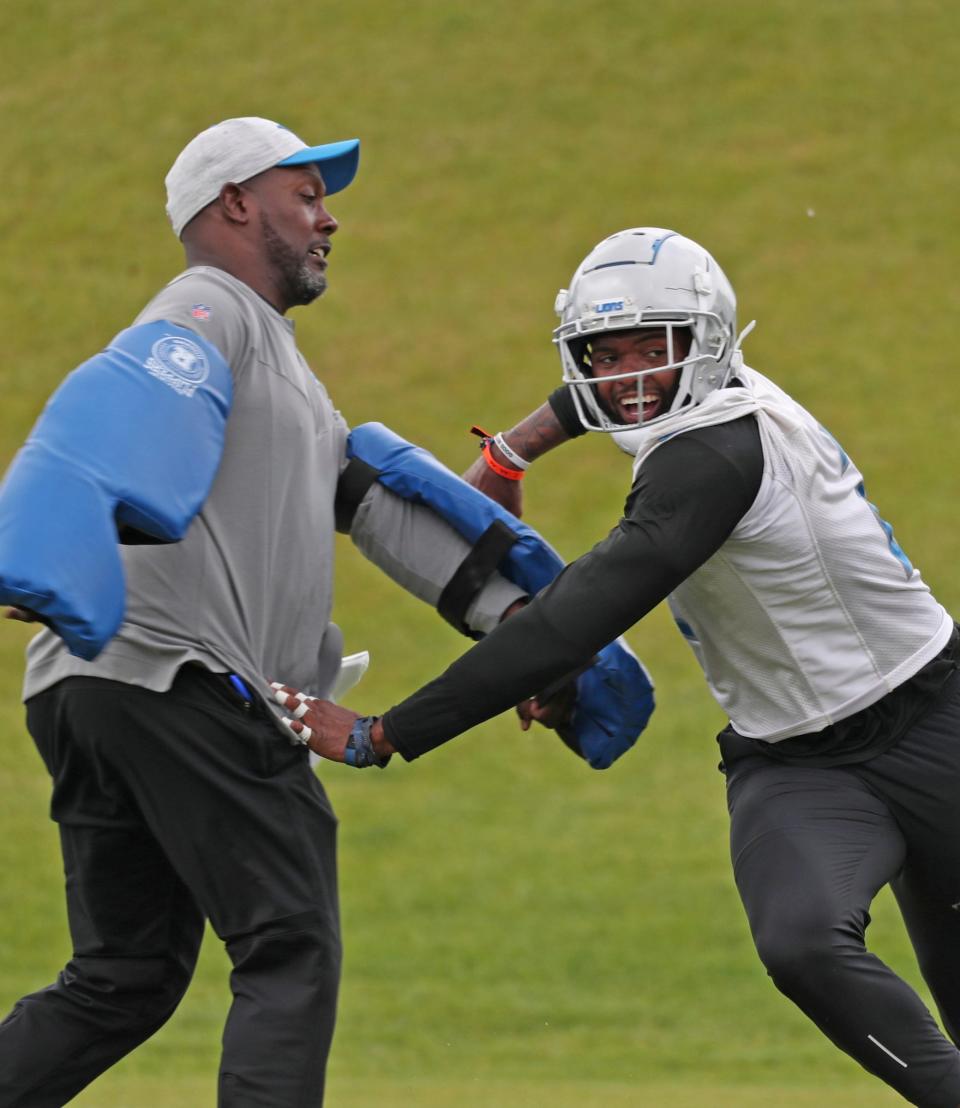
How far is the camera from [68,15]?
24.4m

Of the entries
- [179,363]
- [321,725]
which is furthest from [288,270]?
[321,725]

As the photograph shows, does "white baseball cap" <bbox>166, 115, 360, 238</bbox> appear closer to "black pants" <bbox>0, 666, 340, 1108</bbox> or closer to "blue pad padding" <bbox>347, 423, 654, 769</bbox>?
"blue pad padding" <bbox>347, 423, 654, 769</bbox>

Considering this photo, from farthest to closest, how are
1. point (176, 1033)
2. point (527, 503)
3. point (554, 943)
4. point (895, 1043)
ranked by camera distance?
1. point (527, 503)
2. point (554, 943)
3. point (176, 1033)
4. point (895, 1043)

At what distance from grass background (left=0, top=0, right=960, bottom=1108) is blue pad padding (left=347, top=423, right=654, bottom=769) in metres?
1.94

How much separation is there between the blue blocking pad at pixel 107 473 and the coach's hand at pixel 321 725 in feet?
1.60

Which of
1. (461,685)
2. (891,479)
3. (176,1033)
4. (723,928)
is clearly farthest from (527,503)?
(461,685)

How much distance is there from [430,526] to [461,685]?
889 millimetres

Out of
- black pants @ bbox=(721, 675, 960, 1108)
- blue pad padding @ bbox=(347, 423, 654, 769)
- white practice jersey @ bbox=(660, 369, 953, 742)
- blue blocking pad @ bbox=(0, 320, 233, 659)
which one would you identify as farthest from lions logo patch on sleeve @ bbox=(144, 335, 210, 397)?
black pants @ bbox=(721, 675, 960, 1108)

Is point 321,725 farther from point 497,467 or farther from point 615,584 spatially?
point 497,467

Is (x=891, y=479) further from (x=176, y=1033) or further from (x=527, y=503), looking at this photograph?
(x=176, y=1033)

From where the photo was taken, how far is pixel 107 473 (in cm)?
423

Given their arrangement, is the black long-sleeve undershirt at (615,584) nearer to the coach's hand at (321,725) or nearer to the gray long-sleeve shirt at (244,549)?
the coach's hand at (321,725)

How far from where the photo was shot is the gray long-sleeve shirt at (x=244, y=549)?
176 inches

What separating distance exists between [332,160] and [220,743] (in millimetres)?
1600
